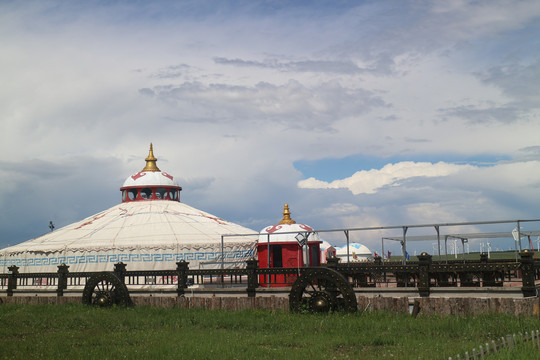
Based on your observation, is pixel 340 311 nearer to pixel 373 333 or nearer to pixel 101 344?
pixel 373 333

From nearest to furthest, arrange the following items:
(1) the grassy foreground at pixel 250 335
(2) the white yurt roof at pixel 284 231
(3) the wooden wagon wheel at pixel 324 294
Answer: (1) the grassy foreground at pixel 250 335
(3) the wooden wagon wheel at pixel 324 294
(2) the white yurt roof at pixel 284 231

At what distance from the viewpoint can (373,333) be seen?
11.6 metres

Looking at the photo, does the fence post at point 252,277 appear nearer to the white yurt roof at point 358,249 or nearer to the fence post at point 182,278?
the fence post at point 182,278

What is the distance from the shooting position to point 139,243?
93.5 feet

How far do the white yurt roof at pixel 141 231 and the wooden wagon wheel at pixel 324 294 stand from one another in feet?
45.1

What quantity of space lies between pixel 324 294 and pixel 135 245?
1603 cm

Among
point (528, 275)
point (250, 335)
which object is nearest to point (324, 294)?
point (250, 335)

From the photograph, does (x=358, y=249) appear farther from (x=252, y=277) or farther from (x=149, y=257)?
(x=252, y=277)

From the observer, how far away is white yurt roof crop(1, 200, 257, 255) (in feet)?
94.2

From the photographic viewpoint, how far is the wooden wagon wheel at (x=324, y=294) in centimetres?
1420

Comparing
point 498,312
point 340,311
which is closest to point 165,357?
point 340,311

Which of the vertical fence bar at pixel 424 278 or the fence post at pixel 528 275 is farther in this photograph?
the vertical fence bar at pixel 424 278

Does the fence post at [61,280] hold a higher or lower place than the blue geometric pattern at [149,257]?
lower

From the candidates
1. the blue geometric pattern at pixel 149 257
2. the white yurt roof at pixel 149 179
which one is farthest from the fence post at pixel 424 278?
the white yurt roof at pixel 149 179
